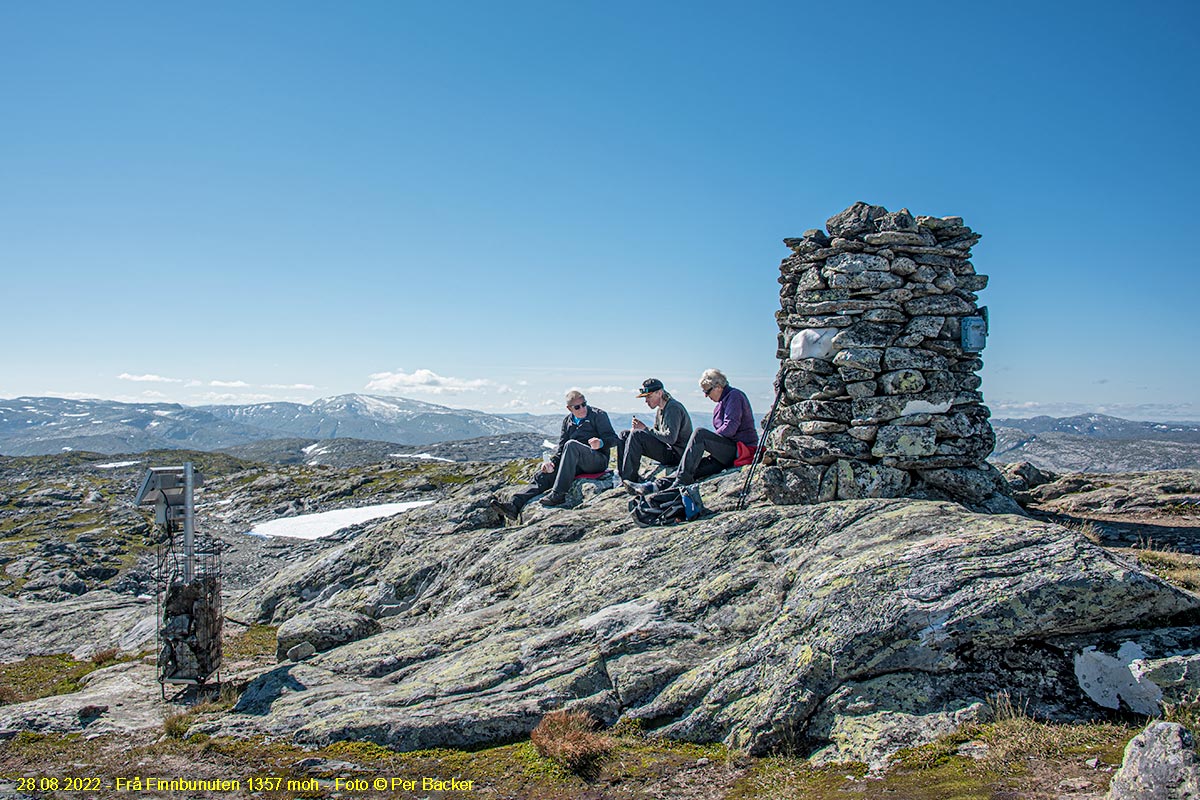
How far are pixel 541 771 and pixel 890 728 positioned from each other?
152 inches

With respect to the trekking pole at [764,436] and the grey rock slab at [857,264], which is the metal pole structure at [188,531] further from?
the grey rock slab at [857,264]

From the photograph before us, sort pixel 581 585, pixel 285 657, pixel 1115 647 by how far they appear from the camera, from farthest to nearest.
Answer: pixel 285 657
pixel 581 585
pixel 1115 647

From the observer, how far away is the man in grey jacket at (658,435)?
56.0 feet

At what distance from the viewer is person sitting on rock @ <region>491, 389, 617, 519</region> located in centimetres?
1788

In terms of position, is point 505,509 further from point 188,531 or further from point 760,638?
point 760,638

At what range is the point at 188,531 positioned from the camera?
12.5 m

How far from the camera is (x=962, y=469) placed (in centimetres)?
1343

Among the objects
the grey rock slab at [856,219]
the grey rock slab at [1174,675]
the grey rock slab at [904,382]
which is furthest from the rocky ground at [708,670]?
the grey rock slab at [856,219]

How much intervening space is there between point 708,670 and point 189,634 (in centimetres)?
942

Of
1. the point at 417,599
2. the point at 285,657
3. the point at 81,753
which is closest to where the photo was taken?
the point at 81,753

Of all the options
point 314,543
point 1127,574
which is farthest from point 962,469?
point 314,543

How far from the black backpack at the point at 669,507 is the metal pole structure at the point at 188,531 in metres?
8.37

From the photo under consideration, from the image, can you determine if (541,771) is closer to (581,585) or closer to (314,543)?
(581,585)

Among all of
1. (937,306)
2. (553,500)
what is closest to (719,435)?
(553,500)
